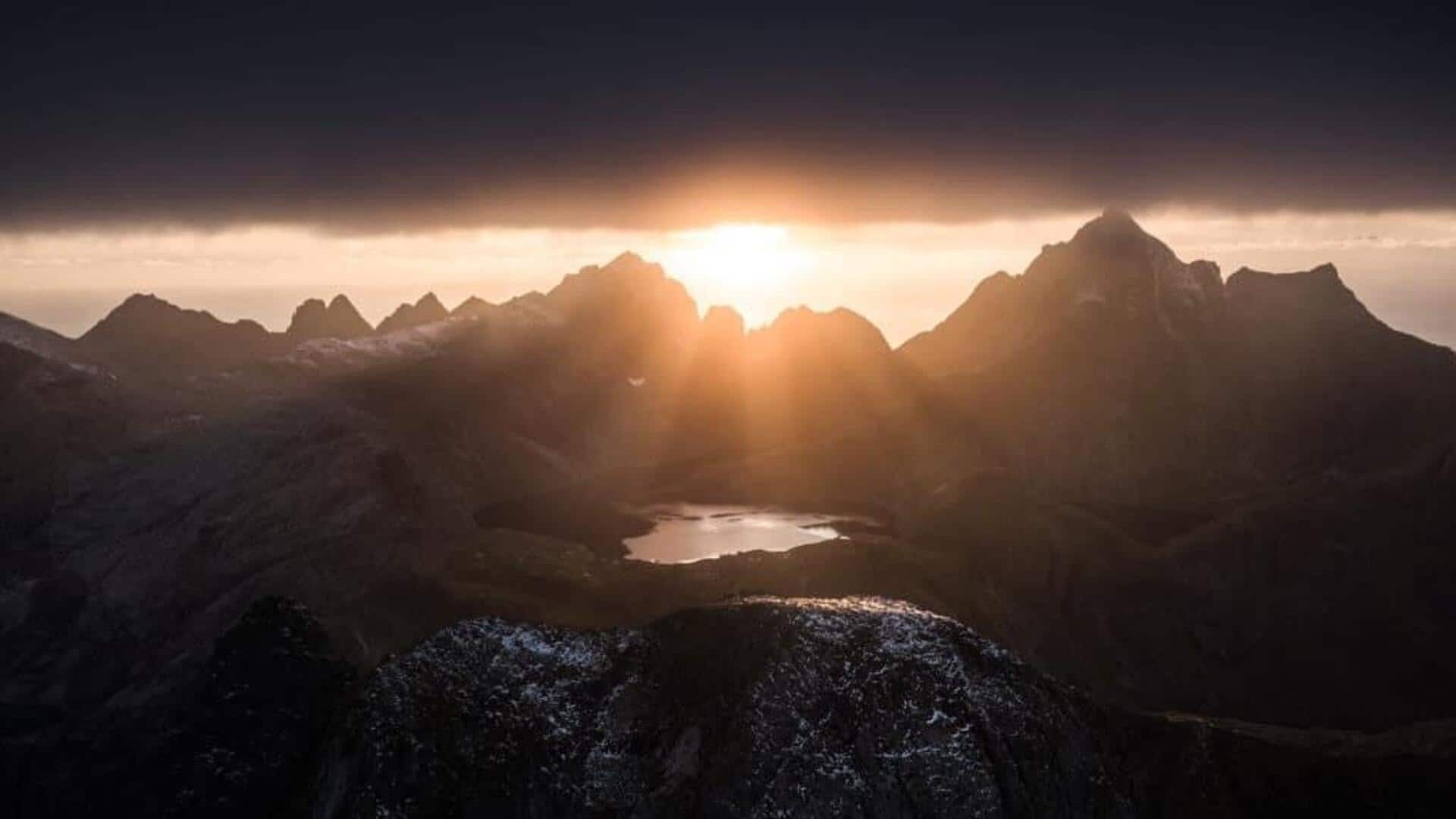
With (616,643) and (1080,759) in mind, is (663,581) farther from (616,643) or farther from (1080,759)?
(1080,759)

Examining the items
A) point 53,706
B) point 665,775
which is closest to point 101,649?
point 53,706

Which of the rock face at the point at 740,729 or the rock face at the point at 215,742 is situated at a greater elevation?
the rock face at the point at 740,729

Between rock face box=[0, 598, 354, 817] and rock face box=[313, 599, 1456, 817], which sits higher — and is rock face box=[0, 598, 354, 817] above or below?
below

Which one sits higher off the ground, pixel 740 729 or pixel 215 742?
pixel 740 729

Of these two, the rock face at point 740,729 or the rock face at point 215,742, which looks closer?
the rock face at point 740,729

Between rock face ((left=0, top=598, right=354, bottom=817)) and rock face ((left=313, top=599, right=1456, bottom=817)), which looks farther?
rock face ((left=0, top=598, right=354, bottom=817))

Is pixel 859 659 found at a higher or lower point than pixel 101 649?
higher

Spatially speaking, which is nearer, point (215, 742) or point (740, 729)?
point (740, 729)

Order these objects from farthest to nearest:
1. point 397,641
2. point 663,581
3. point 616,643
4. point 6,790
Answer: point 663,581 < point 397,641 < point 6,790 < point 616,643
